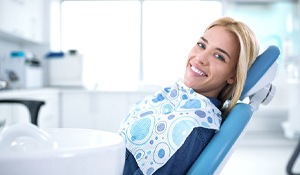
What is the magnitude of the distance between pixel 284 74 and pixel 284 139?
83 centimetres

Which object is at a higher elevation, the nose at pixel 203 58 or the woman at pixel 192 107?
the nose at pixel 203 58

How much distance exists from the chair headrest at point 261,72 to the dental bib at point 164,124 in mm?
124

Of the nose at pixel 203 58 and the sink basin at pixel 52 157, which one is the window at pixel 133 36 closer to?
the nose at pixel 203 58

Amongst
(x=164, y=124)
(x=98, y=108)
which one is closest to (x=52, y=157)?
(x=164, y=124)

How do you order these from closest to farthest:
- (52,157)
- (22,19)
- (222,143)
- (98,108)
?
(52,157)
(222,143)
(22,19)
(98,108)

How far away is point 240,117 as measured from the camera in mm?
1020

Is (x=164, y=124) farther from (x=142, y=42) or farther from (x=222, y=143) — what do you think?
(x=142, y=42)

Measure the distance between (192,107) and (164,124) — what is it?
10cm

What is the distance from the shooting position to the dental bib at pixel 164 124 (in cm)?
100

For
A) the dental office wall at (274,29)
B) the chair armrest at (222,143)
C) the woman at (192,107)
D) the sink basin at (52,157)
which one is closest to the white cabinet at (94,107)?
the dental office wall at (274,29)

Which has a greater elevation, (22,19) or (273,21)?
(273,21)

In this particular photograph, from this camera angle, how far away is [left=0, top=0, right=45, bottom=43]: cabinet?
Answer: 316 centimetres

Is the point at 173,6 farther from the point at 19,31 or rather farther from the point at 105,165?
the point at 105,165

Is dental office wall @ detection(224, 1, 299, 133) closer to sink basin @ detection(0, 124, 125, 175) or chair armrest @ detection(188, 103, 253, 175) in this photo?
chair armrest @ detection(188, 103, 253, 175)
